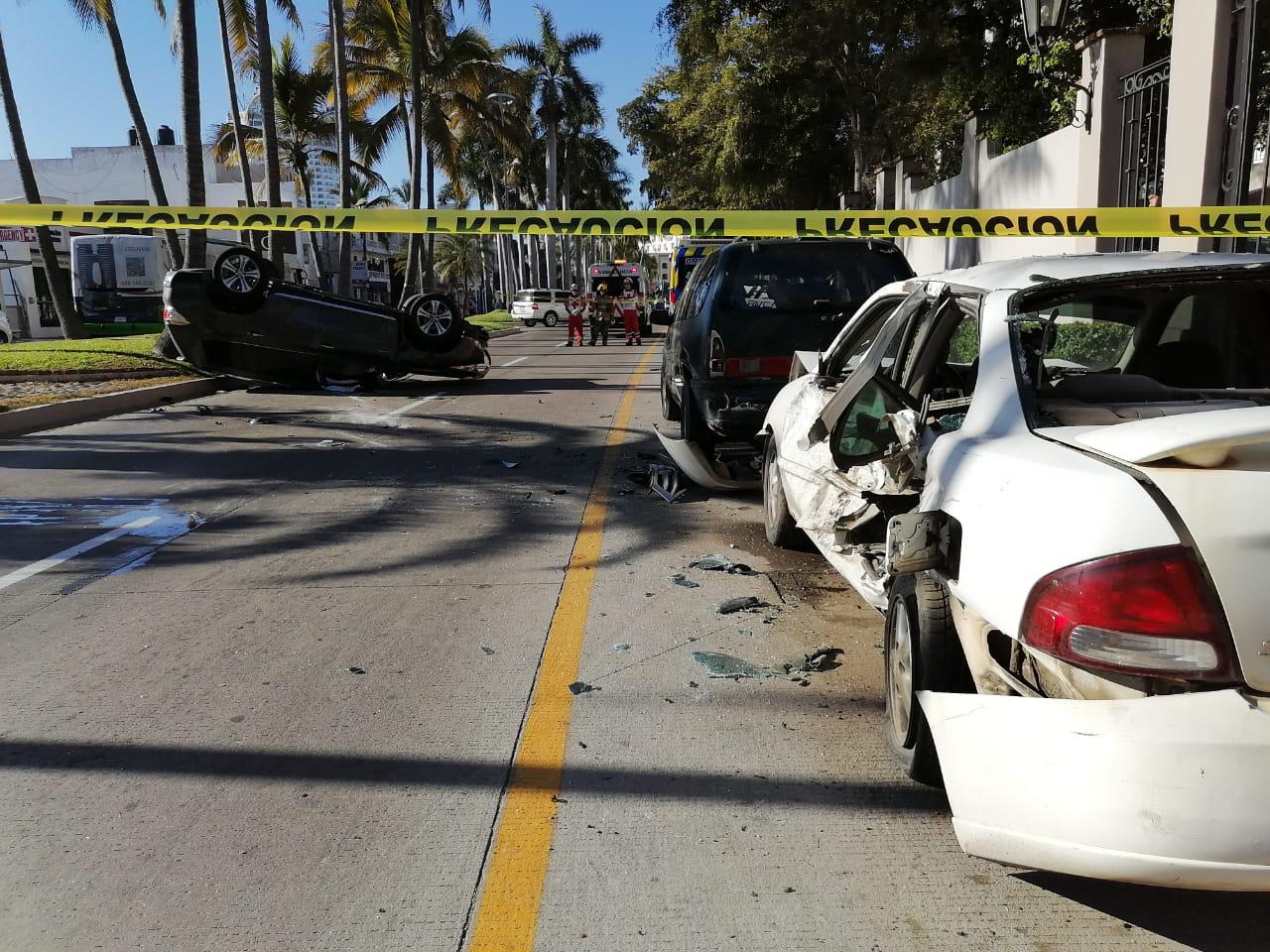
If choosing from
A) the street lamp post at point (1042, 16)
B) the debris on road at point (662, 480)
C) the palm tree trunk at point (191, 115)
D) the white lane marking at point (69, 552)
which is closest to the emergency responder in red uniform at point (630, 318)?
the palm tree trunk at point (191, 115)

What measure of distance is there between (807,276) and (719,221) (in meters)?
2.78

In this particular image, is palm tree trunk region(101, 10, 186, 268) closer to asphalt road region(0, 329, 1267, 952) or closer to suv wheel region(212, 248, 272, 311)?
suv wheel region(212, 248, 272, 311)

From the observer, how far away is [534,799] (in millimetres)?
3508

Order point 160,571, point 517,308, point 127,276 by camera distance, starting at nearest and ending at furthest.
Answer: point 160,571 < point 127,276 < point 517,308

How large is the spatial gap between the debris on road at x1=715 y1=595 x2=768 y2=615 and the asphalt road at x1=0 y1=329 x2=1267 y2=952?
0.24 ft

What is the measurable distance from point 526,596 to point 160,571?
233cm

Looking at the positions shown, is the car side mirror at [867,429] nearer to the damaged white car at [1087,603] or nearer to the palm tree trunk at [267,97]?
the damaged white car at [1087,603]

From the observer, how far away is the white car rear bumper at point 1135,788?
2213 mm

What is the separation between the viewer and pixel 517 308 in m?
47.0

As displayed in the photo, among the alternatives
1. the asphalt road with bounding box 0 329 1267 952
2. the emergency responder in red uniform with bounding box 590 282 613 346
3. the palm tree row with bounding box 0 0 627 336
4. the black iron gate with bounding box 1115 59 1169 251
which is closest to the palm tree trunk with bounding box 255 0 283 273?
the palm tree row with bounding box 0 0 627 336

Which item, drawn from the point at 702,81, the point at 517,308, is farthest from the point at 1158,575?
the point at 517,308

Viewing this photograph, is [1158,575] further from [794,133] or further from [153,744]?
[794,133]

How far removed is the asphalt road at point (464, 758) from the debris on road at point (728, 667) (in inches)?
2.3

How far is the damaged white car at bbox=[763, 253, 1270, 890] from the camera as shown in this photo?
2.26 meters
